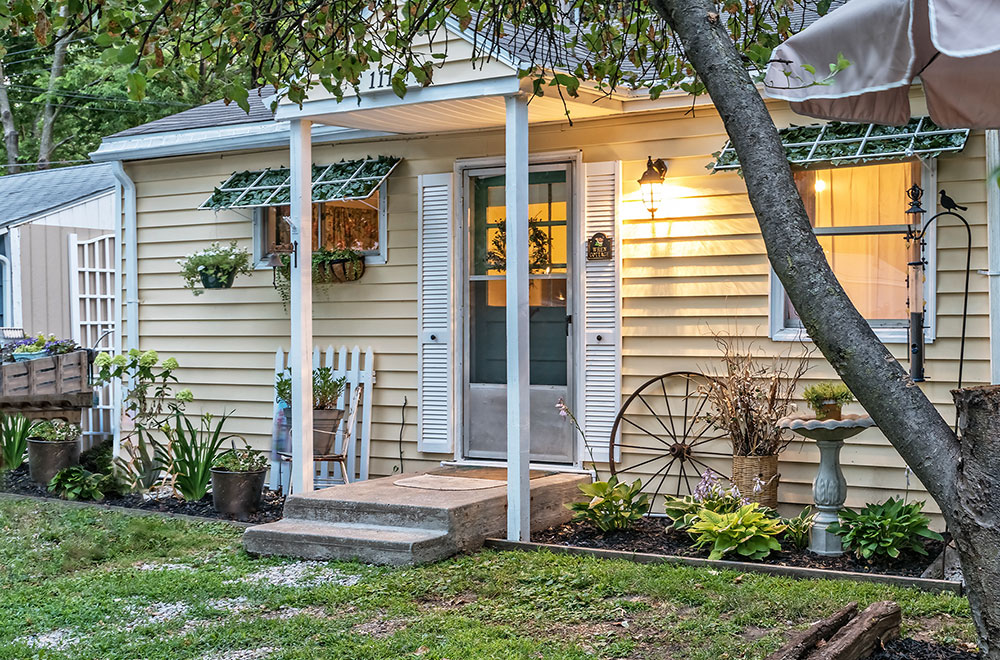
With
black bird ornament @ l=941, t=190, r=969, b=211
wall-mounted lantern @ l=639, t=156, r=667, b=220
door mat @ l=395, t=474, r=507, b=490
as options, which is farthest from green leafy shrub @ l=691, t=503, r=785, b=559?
wall-mounted lantern @ l=639, t=156, r=667, b=220

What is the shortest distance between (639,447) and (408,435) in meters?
1.92

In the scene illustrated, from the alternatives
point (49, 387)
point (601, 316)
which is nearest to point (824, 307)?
point (601, 316)

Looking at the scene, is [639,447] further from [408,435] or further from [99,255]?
[99,255]

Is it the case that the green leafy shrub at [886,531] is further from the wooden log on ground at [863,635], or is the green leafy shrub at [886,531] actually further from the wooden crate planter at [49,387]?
the wooden crate planter at [49,387]

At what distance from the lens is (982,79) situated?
3941mm

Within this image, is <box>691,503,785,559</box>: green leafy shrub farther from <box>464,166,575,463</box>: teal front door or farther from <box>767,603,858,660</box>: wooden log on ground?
<box>767,603,858,660</box>: wooden log on ground

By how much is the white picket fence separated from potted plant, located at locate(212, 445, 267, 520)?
555mm

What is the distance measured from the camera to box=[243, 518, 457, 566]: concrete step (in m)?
6.05

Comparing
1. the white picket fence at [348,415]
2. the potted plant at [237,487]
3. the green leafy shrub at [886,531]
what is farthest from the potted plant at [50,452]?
the green leafy shrub at [886,531]

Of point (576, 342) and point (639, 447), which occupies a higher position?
point (576, 342)

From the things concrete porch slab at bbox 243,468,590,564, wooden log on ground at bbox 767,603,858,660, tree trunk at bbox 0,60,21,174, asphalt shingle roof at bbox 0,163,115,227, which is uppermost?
tree trunk at bbox 0,60,21,174

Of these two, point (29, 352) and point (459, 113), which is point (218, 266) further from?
point (459, 113)

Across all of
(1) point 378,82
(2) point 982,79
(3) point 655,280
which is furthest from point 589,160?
(2) point 982,79

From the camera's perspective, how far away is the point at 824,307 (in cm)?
263
